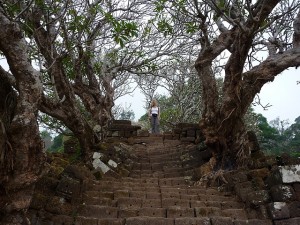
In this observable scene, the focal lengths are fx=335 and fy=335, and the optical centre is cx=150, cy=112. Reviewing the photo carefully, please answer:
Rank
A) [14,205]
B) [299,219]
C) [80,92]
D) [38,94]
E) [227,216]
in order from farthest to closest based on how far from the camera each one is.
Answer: [80,92] → [227,216] → [299,219] → [38,94] → [14,205]

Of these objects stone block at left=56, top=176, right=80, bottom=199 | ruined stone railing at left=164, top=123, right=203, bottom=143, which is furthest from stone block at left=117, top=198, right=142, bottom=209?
ruined stone railing at left=164, top=123, right=203, bottom=143

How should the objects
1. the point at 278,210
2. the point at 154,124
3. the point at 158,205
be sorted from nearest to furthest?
the point at 278,210
the point at 158,205
the point at 154,124

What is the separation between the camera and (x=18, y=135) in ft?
13.1

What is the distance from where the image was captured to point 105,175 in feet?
24.1

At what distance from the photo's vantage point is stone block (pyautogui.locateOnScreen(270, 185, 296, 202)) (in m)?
5.00

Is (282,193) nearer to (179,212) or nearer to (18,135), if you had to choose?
(179,212)

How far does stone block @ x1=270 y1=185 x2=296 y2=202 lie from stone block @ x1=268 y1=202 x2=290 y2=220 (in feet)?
0.36

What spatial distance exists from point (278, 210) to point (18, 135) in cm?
370

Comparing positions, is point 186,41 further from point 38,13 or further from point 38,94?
point 38,94

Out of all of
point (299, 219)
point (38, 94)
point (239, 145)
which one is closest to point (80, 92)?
point (239, 145)

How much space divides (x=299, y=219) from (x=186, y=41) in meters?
8.89

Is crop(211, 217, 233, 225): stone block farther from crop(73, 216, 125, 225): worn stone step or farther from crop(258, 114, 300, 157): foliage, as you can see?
crop(258, 114, 300, 157): foliage

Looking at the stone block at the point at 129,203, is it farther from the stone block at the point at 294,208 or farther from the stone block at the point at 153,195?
the stone block at the point at 294,208

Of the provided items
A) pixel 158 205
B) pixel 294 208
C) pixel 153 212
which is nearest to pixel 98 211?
pixel 153 212
